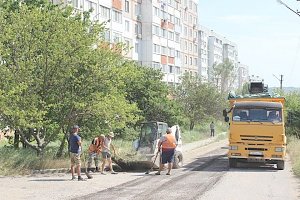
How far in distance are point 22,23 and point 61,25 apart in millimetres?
1475


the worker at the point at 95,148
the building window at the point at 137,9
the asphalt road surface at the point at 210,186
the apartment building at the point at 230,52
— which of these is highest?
the apartment building at the point at 230,52

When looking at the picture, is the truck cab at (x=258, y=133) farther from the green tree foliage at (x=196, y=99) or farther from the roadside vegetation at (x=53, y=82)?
the green tree foliage at (x=196, y=99)

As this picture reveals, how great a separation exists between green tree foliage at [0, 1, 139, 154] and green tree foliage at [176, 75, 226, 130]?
35.2 meters

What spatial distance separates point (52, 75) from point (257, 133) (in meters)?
8.77

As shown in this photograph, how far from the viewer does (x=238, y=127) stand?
22.3 metres

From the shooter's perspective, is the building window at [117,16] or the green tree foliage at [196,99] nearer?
the building window at [117,16]

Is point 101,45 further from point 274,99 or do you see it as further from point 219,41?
point 219,41

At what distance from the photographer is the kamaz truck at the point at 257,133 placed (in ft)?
71.7

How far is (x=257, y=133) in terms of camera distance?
2200 centimetres

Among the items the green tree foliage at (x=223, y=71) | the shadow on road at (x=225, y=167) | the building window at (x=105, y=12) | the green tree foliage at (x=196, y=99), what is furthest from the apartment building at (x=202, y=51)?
the shadow on road at (x=225, y=167)

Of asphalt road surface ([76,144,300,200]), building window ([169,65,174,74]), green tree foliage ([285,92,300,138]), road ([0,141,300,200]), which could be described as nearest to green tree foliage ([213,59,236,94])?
building window ([169,65,174,74])

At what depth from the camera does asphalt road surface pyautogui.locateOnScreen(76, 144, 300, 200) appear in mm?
14156

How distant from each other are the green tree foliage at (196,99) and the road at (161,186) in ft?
118

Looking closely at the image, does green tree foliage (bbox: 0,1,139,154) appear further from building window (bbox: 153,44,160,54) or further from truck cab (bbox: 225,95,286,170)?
building window (bbox: 153,44,160,54)
